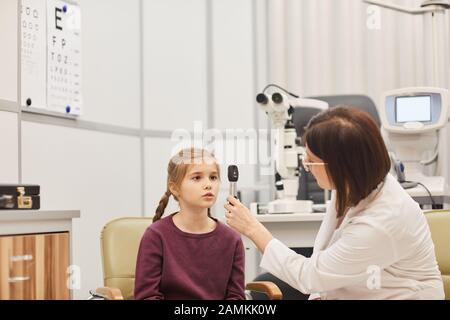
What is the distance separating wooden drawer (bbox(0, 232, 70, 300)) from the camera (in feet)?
5.00

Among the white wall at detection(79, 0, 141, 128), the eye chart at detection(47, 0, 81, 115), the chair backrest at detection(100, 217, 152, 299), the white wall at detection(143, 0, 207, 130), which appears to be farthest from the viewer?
the white wall at detection(143, 0, 207, 130)

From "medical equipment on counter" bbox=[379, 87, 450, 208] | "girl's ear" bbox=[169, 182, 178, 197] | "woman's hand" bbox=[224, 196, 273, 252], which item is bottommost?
"woman's hand" bbox=[224, 196, 273, 252]

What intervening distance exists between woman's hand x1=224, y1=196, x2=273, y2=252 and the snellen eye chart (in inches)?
54.6

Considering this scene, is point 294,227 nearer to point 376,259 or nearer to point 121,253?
point 121,253

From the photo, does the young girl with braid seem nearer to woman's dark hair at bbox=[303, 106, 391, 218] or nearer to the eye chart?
woman's dark hair at bbox=[303, 106, 391, 218]

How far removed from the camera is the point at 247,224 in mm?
1466

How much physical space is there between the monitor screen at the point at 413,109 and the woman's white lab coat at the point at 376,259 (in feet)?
4.36

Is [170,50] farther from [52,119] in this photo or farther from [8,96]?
[8,96]

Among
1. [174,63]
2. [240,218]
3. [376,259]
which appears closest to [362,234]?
[376,259]

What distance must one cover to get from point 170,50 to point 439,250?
2.17 metres

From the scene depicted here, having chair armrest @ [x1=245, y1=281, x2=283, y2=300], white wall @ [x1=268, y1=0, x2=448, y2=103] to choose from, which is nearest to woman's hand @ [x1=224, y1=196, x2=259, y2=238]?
chair armrest @ [x1=245, y1=281, x2=283, y2=300]

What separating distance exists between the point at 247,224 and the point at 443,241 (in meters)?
0.67

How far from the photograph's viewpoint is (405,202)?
135cm

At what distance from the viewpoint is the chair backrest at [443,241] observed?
1803mm
